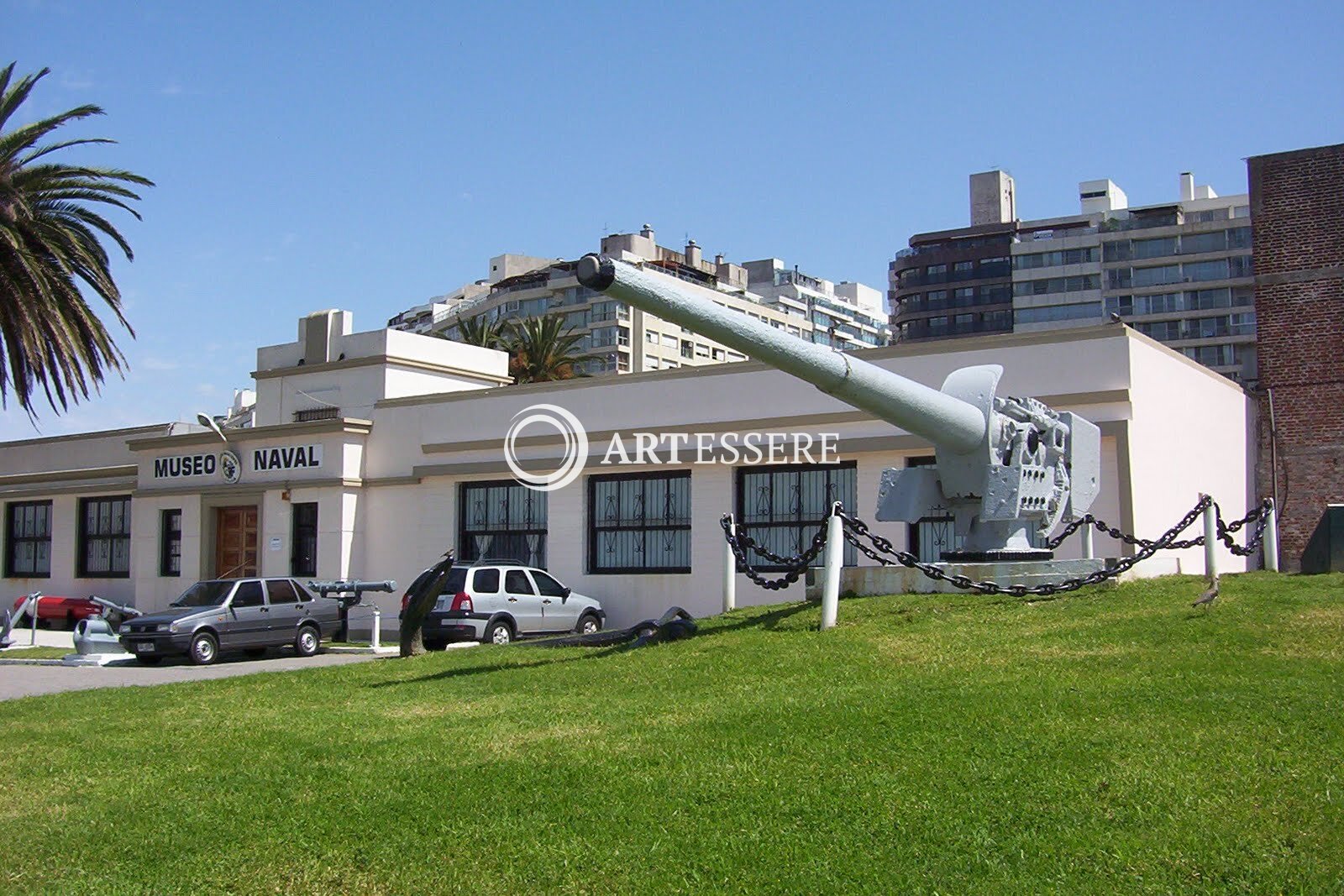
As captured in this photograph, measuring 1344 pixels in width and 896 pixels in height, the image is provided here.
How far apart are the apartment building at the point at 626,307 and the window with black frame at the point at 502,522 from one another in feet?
179

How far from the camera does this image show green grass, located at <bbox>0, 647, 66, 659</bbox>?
22953mm

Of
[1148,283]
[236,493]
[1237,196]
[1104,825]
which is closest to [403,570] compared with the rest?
[236,493]

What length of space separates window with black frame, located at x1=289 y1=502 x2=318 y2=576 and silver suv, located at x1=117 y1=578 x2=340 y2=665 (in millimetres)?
4577

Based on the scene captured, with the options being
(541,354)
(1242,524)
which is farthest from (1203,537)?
(541,354)

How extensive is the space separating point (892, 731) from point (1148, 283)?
87386 millimetres

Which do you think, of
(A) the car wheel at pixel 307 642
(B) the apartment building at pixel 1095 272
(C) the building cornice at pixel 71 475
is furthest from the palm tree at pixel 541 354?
(B) the apartment building at pixel 1095 272

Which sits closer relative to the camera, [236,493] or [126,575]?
[236,493]

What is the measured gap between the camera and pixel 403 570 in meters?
26.9

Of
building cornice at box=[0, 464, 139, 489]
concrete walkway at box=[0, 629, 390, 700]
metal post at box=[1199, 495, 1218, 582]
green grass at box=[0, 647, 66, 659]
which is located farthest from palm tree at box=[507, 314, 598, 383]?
metal post at box=[1199, 495, 1218, 582]

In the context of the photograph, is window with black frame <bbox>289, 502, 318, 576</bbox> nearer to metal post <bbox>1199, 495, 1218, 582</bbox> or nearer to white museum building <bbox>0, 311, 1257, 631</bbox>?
white museum building <bbox>0, 311, 1257, 631</bbox>

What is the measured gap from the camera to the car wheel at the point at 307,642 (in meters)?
22.3

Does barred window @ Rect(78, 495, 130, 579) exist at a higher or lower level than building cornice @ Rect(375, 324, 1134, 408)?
lower

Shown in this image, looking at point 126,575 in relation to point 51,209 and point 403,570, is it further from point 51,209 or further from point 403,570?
point 51,209

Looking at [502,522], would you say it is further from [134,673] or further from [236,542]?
[134,673]
